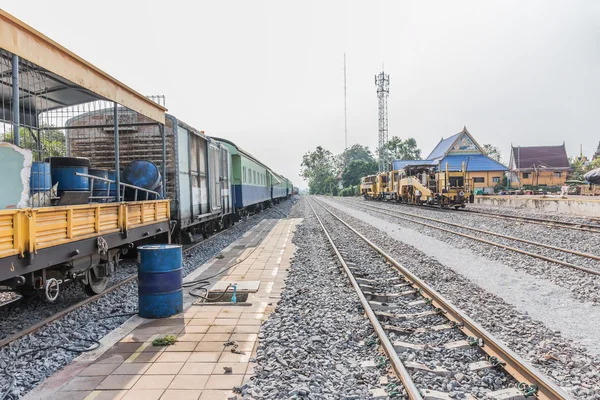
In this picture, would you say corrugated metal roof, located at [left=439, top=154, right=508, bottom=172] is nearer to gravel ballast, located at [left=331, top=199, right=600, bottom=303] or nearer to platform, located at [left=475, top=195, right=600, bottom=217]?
platform, located at [left=475, top=195, right=600, bottom=217]

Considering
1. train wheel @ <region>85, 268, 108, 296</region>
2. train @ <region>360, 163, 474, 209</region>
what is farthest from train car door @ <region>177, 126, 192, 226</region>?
train @ <region>360, 163, 474, 209</region>

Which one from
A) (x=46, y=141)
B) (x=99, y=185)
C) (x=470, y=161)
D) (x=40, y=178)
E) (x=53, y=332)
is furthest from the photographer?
(x=470, y=161)

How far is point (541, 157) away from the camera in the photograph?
6262 cm

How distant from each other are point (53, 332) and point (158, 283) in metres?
1.23

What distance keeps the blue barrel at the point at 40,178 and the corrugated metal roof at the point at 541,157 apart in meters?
66.3

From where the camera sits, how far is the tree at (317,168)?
111188 mm

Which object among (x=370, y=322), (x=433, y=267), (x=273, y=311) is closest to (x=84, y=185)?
(x=273, y=311)

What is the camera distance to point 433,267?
858 centimetres

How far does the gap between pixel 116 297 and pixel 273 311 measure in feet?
8.37

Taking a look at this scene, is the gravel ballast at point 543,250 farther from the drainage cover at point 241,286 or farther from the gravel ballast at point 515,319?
the drainage cover at point 241,286

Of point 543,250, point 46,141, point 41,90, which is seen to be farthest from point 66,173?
point 543,250

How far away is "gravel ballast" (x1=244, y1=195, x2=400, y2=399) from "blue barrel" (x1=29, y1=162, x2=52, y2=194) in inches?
125

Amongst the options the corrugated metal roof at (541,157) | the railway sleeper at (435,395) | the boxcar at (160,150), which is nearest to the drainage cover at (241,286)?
the boxcar at (160,150)

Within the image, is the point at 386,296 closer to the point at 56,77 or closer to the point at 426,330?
the point at 426,330
